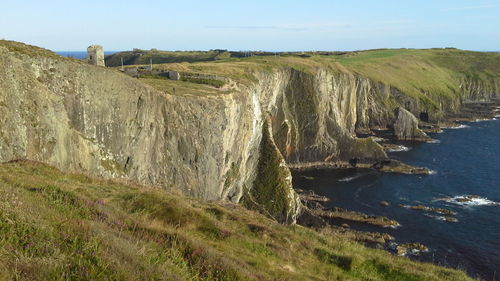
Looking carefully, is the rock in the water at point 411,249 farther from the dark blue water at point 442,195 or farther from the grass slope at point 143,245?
the grass slope at point 143,245

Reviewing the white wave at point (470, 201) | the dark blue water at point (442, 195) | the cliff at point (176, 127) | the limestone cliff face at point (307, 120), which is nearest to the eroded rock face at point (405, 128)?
the dark blue water at point (442, 195)

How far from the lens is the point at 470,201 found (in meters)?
72.8

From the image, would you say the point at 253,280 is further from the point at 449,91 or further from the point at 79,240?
the point at 449,91

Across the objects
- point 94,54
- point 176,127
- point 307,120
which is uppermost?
point 94,54

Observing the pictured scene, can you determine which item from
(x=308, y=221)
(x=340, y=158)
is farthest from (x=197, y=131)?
(x=340, y=158)

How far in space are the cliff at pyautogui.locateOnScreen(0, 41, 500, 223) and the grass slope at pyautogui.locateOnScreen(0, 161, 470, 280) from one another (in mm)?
6961

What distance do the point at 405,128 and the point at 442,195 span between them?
167 feet

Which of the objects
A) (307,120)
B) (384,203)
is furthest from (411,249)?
(307,120)

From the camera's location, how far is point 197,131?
49.0 meters

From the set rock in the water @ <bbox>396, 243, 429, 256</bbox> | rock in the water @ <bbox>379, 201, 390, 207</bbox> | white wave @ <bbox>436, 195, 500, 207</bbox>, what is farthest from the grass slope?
white wave @ <bbox>436, 195, 500, 207</bbox>

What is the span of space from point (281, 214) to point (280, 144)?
34118mm

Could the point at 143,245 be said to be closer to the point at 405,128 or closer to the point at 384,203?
the point at 384,203

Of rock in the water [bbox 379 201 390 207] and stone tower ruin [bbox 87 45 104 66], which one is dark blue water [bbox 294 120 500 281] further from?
stone tower ruin [bbox 87 45 104 66]

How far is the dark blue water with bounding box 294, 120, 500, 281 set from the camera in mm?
54875
